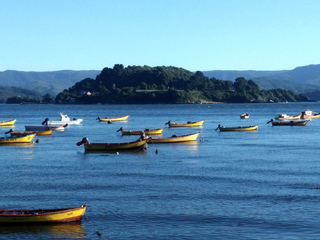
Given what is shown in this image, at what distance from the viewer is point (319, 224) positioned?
26.3 metres

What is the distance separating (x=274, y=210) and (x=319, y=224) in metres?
3.26

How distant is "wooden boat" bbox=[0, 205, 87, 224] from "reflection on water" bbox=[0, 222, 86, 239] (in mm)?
294

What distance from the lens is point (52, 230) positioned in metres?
26.0

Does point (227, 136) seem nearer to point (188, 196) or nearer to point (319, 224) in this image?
point (188, 196)

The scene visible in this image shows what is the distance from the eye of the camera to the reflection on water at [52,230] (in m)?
25.5

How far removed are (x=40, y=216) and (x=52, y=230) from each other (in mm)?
965

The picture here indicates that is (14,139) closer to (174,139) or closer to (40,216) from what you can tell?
(174,139)

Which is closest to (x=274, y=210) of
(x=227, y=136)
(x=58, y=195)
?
(x=58, y=195)

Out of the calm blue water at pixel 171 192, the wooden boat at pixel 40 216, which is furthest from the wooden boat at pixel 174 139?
the wooden boat at pixel 40 216

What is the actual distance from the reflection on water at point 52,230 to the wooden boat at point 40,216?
0.96 feet

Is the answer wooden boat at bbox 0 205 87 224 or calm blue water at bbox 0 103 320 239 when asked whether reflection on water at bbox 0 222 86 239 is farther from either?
wooden boat at bbox 0 205 87 224

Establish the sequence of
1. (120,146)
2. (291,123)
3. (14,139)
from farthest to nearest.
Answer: (291,123), (14,139), (120,146)

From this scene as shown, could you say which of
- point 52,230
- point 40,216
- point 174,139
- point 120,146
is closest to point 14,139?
point 120,146

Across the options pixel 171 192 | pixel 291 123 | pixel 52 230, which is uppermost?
pixel 291 123
